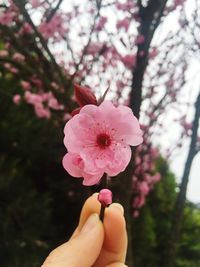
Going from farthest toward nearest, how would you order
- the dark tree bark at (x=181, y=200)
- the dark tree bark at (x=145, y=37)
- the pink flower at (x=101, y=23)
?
the pink flower at (x=101, y=23)
the dark tree bark at (x=181, y=200)
the dark tree bark at (x=145, y=37)

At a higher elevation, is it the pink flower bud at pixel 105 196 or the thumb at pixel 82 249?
the pink flower bud at pixel 105 196

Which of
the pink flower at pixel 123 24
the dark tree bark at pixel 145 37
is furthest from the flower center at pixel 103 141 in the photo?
the pink flower at pixel 123 24

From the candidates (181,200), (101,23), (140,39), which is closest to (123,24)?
(101,23)

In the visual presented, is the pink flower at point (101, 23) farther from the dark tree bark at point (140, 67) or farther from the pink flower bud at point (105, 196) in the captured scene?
the pink flower bud at point (105, 196)

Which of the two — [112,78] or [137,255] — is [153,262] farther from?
[112,78]

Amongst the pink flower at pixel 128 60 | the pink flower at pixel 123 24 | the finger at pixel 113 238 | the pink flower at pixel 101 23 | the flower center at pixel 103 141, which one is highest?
the flower center at pixel 103 141

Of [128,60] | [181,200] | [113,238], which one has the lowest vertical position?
[181,200]

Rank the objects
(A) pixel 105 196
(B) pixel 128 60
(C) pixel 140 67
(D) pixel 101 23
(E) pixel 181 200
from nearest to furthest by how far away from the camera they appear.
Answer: (A) pixel 105 196 < (C) pixel 140 67 < (E) pixel 181 200 < (B) pixel 128 60 < (D) pixel 101 23

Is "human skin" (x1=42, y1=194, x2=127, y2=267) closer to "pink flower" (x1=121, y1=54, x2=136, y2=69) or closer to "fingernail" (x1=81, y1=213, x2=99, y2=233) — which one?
"fingernail" (x1=81, y1=213, x2=99, y2=233)

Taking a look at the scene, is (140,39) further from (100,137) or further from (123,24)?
(100,137)
